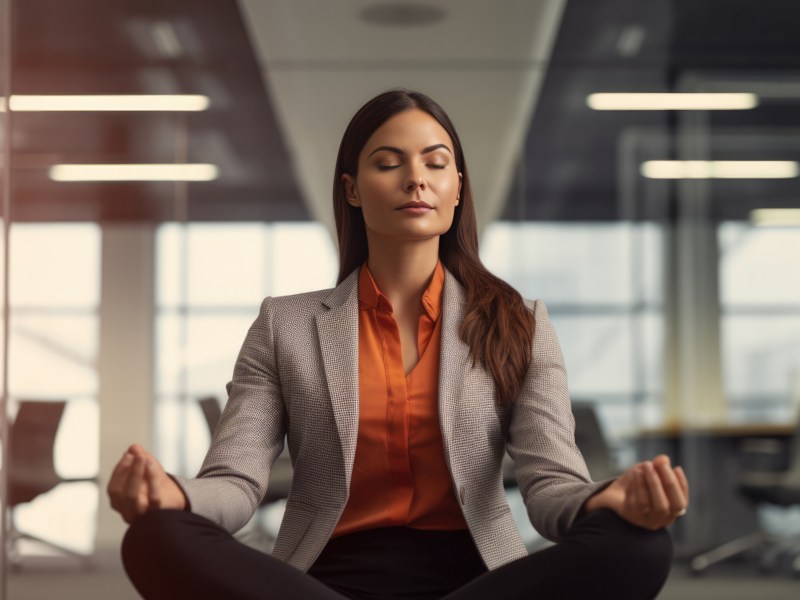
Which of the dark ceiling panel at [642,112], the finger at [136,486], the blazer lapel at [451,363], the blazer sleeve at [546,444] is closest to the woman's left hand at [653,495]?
the blazer sleeve at [546,444]

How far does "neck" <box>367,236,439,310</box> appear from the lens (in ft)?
6.32

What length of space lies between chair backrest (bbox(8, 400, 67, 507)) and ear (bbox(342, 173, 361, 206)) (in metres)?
3.05

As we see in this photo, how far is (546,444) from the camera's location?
170cm

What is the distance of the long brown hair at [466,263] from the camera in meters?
1.80

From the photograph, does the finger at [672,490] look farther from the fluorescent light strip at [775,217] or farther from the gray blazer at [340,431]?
the fluorescent light strip at [775,217]

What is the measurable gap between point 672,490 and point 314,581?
0.47 m

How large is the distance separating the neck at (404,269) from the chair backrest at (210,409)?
9.24 feet

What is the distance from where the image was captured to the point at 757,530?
4719 millimetres

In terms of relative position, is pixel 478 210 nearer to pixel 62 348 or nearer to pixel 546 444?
pixel 62 348

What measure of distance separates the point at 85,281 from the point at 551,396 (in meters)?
3.32

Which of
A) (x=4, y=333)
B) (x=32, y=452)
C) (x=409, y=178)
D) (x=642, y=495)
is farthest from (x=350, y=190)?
(x=32, y=452)

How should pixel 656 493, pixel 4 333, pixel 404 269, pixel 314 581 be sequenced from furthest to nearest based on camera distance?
pixel 4 333
pixel 404 269
pixel 314 581
pixel 656 493

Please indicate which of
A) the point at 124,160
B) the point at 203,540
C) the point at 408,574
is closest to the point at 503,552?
the point at 408,574

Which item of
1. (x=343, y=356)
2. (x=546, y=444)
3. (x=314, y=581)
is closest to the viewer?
(x=314, y=581)
